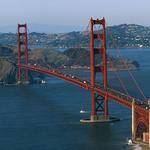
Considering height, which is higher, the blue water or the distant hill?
the distant hill

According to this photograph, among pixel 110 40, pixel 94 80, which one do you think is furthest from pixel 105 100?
pixel 110 40

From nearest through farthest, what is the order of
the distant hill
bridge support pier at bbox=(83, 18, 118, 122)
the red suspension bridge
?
the red suspension bridge, bridge support pier at bbox=(83, 18, 118, 122), the distant hill

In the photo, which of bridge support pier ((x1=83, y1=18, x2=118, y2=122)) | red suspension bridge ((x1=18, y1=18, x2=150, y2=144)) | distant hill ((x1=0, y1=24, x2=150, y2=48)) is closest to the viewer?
red suspension bridge ((x1=18, y1=18, x2=150, y2=144))

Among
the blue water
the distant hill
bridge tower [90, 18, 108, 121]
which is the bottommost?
the blue water

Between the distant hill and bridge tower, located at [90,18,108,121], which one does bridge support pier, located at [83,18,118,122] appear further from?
the distant hill

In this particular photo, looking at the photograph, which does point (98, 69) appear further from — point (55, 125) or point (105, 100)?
point (55, 125)

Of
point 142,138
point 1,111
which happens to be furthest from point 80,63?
point 142,138

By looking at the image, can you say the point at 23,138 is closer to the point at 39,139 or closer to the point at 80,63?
the point at 39,139

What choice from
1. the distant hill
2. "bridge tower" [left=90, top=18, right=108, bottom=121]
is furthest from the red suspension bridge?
the distant hill

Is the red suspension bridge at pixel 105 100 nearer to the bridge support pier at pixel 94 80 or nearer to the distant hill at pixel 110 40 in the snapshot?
the bridge support pier at pixel 94 80

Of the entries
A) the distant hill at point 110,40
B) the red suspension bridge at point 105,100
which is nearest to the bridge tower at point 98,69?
the red suspension bridge at point 105,100
